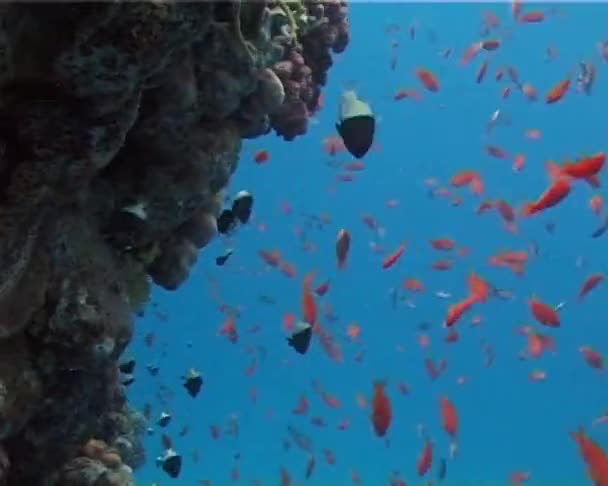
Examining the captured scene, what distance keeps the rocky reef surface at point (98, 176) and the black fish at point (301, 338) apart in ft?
3.18

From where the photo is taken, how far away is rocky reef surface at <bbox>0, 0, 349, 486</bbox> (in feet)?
10.2

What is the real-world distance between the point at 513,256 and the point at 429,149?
4995cm

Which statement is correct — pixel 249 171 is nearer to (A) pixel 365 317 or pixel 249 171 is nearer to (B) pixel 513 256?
(A) pixel 365 317

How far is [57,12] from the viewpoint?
3121 millimetres

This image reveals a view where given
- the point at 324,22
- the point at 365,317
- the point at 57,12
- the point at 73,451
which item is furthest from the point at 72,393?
the point at 365,317

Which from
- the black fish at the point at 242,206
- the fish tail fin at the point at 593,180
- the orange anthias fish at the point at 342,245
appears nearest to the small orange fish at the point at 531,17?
the fish tail fin at the point at 593,180

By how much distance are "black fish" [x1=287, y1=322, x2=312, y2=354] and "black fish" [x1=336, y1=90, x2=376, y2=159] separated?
1.93m

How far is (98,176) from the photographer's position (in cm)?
433

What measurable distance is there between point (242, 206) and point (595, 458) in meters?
2.96

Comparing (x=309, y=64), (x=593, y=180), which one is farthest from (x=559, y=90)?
(x=309, y=64)

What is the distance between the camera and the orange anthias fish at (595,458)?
15.0ft

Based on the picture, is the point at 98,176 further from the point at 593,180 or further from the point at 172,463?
the point at 593,180

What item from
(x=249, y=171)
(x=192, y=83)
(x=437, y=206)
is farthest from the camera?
(x=437, y=206)

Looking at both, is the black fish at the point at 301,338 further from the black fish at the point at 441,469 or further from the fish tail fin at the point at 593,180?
the black fish at the point at 441,469
